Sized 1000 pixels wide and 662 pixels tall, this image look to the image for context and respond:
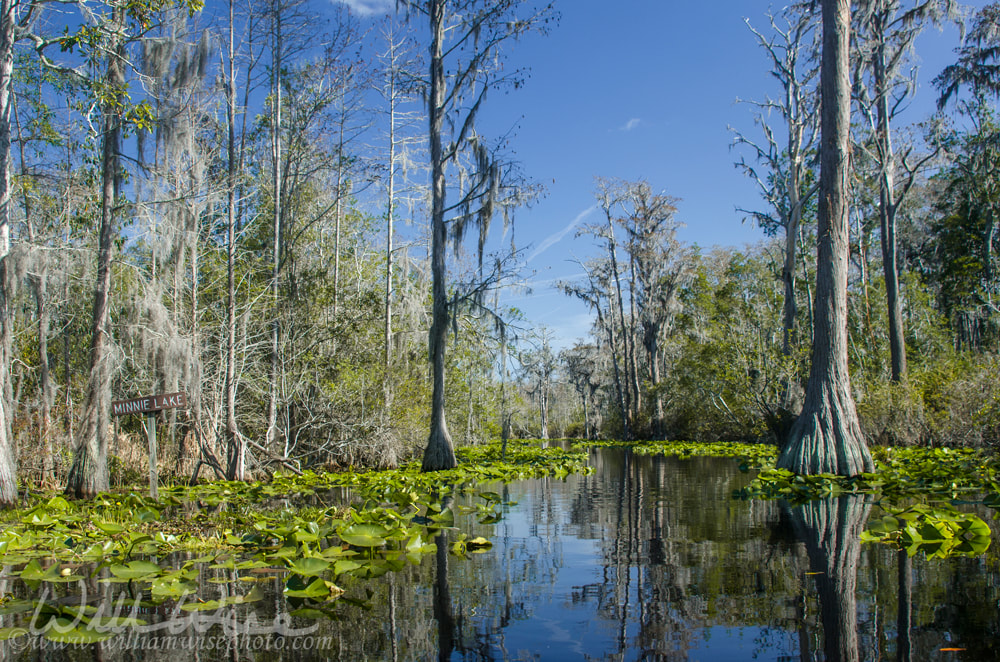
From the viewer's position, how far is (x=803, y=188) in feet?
70.7

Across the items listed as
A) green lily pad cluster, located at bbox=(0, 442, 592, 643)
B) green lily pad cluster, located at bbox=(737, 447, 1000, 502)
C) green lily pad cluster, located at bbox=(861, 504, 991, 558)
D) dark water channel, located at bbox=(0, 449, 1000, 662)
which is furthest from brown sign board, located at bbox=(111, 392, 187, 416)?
green lily pad cluster, located at bbox=(737, 447, 1000, 502)

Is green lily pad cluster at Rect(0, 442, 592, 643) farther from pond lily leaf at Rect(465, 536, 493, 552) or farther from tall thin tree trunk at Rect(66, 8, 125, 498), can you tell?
tall thin tree trunk at Rect(66, 8, 125, 498)

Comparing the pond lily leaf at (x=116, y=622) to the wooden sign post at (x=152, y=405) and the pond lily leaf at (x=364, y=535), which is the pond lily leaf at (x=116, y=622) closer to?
the pond lily leaf at (x=364, y=535)

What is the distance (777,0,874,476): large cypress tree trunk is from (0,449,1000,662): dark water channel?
12.6ft

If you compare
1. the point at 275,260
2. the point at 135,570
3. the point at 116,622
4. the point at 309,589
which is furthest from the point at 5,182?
the point at 309,589

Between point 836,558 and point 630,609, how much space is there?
1.76 m

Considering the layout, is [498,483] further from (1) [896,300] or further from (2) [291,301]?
(1) [896,300]

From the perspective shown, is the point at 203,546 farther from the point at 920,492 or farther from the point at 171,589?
the point at 920,492

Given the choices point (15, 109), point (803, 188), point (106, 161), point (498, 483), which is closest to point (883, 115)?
point (803, 188)

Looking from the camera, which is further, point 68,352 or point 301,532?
point 68,352

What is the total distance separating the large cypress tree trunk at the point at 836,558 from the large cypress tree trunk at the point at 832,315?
138 cm

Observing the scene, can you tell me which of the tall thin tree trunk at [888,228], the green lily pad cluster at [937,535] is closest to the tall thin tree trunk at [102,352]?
the green lily pad cluster at [937,535]

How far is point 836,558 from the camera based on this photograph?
4.03 metres

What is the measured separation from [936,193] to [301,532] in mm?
35916
